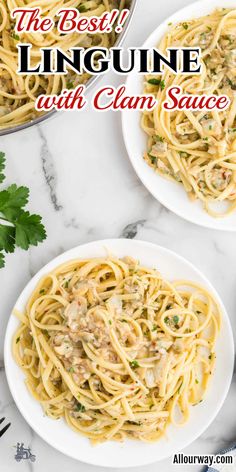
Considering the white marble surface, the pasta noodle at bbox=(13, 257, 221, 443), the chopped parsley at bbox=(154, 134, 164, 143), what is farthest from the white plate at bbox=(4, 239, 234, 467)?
the chopped parsley at bbox=(154, 134, 164, 143)

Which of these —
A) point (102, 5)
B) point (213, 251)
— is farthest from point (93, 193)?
point (102, 5)

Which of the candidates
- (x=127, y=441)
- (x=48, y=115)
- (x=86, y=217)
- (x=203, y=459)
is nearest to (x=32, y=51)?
(x=48, y=115)

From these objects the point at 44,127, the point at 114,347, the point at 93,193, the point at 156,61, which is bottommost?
the point at 114,347

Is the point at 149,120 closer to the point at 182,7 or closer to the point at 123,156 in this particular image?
the point at 123,156

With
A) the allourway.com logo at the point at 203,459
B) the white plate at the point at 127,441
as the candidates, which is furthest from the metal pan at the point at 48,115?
the allourway.com logo at the point at 203,459

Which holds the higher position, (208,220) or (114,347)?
(208,220)

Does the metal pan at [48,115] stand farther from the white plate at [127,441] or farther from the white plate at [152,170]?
the white plate at [127,441]

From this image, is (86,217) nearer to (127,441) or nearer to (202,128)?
(202,128)

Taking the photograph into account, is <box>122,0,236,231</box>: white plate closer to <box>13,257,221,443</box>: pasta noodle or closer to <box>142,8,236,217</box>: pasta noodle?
<box>142,8,236,217</box>: pasta noodle
